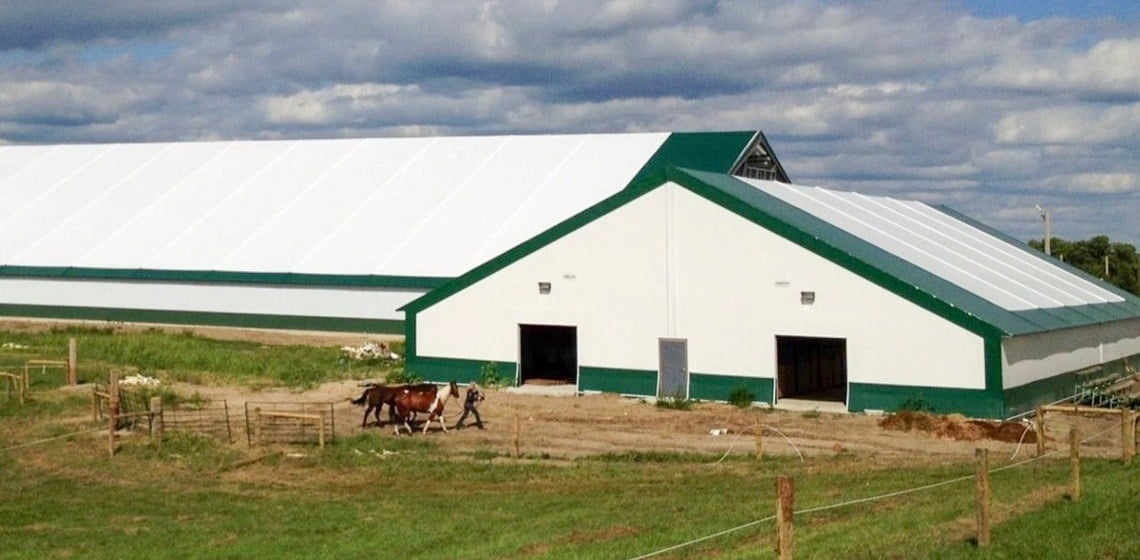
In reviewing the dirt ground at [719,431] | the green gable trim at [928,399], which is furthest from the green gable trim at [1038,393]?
the dirt ground at [719,431]

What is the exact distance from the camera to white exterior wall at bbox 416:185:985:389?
31688mm

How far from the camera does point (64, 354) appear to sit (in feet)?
147

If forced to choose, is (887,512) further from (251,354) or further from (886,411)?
(251,354)

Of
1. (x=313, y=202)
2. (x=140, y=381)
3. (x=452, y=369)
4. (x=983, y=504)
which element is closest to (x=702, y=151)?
(x=313, y=202)

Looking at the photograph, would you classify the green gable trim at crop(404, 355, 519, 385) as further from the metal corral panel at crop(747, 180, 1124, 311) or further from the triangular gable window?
the triangular gable window

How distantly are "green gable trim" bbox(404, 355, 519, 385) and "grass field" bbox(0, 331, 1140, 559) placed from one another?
31.9ft

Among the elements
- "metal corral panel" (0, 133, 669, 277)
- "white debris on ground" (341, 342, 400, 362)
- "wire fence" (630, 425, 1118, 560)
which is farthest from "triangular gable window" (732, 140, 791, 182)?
"wire fence" (630, 425, 1118, 560)

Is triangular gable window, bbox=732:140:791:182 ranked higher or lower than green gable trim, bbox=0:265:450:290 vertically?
higher

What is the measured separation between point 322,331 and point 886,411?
2585 centimetres

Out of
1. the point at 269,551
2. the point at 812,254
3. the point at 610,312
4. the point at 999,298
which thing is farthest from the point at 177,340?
the point at 269,551

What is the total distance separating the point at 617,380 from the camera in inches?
1401

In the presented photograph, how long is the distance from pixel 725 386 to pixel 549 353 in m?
9.52

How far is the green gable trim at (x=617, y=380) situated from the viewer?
115ft

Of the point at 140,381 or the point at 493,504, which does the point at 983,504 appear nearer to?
the point at 493,504
